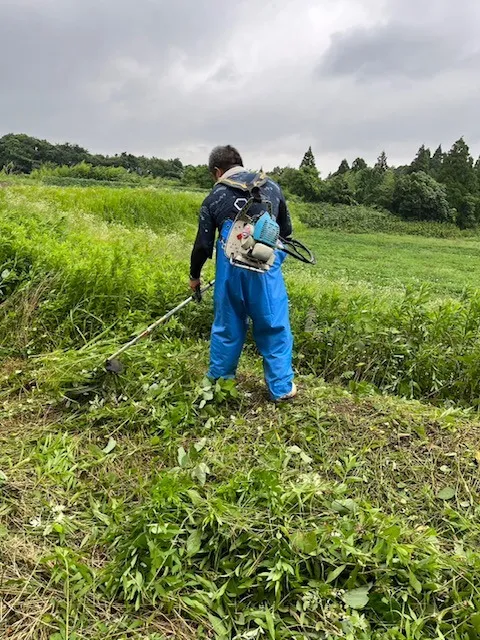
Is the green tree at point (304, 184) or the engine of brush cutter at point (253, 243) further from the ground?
the green tree at point (304, 184)

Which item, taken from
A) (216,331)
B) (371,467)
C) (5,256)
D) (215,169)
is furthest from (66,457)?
(5,256)

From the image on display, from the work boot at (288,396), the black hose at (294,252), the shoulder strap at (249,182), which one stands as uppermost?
the shoulder strap at (249,182)

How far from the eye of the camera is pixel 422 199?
3459 cm

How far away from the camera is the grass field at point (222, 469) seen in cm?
169

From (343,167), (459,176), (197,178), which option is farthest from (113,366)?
(343,167)

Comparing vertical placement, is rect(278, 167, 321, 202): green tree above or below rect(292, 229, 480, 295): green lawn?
above

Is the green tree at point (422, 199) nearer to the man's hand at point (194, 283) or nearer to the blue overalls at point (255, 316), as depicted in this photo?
the man's hand at point (194, 283)

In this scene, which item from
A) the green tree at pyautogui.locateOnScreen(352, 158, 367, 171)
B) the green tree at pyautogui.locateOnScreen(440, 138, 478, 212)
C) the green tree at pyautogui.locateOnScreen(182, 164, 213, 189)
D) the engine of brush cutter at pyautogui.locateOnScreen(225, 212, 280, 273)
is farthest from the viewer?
the green tree at pyautogui.locateOnScreen(352, 158, 367, 171)

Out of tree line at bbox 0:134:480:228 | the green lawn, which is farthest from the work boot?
tree line at bbox 0:134:480:228

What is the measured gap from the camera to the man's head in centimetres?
291

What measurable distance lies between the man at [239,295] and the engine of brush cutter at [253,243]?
0.07 m

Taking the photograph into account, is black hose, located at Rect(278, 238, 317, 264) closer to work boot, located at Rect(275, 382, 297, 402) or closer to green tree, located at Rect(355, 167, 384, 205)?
work boot, located at Rect(275, 382, 297, 402)

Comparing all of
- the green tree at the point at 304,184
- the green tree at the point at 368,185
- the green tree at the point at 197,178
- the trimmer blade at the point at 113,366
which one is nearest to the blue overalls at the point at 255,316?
the trimmer blade at the point at 113,366

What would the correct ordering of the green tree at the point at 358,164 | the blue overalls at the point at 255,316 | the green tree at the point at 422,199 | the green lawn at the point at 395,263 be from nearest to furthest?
1. the blue overalls at the point at 255,316
2. the green lawn at the point at 395,263
3. the green tree at the point at 422,199
4. the green tree at the point at 358,164
